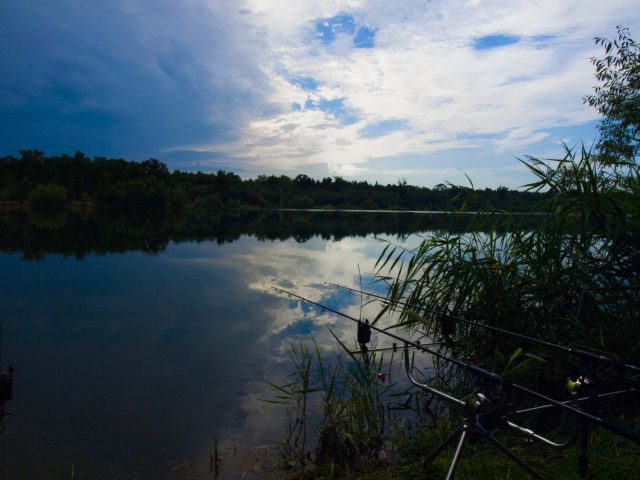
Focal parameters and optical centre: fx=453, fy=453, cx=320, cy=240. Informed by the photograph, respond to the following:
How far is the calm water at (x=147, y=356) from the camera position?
4.06 m

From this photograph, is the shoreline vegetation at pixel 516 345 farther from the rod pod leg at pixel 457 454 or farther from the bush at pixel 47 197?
the bush at pixel 47 197

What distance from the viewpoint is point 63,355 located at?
22.0 ft

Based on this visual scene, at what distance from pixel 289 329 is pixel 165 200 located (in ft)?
204

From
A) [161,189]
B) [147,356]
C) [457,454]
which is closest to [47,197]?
[161,189]

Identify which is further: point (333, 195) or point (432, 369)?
point (333, 195)

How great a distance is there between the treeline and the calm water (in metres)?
41.4

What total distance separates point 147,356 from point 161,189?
62.8 meters

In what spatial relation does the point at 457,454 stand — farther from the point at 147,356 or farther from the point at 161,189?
the point at 161,189

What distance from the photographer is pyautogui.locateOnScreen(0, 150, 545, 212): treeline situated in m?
63.3

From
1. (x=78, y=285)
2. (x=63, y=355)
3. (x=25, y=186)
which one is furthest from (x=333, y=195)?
(x=63, y=355)

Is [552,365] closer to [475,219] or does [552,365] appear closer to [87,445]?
[475,219]

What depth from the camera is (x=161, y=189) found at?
65.4m

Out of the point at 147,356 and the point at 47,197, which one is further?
the point at 47,197

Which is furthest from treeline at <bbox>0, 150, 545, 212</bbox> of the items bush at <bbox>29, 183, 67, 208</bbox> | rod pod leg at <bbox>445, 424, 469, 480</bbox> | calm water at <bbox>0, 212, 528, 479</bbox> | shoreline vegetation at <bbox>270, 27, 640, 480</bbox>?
rod pod leg at <bbox>445, 424, 469, 480</bbox>
